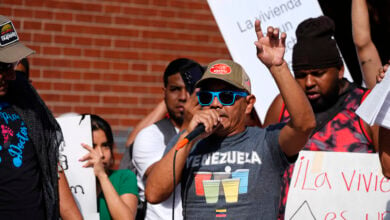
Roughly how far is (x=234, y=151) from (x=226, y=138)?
101 mm

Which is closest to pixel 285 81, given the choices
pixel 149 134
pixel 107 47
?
pixel 149 134

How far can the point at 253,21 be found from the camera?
16.2ft

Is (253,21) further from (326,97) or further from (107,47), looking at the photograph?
(107,47)

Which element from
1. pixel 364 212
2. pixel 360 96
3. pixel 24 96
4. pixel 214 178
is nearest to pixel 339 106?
pixel 360 96

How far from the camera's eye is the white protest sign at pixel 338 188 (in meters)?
3.78

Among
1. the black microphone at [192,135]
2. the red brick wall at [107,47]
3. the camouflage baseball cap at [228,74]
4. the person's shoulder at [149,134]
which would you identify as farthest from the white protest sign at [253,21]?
the red brick wall at [107,47]

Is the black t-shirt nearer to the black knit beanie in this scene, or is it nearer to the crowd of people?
the crowd of people

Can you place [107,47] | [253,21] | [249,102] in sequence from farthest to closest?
[107,47] → [253,21] → [249,102]

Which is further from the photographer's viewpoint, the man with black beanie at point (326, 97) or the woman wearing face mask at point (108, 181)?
the woman wearing face mask at point (108, 181)

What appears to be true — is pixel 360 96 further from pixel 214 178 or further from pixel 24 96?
pixel 24 96

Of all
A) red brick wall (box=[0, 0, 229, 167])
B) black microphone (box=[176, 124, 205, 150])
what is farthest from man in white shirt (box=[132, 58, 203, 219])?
red brick wall (box=[0, 0, 229, 167])

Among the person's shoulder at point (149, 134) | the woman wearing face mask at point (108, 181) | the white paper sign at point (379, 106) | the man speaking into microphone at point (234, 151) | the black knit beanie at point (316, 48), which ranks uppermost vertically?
the black knit beanie at point (316, 48)

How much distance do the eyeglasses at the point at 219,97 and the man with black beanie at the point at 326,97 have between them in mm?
632

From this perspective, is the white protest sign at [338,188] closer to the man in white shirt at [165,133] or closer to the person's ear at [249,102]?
the person's ear at [249,102]
